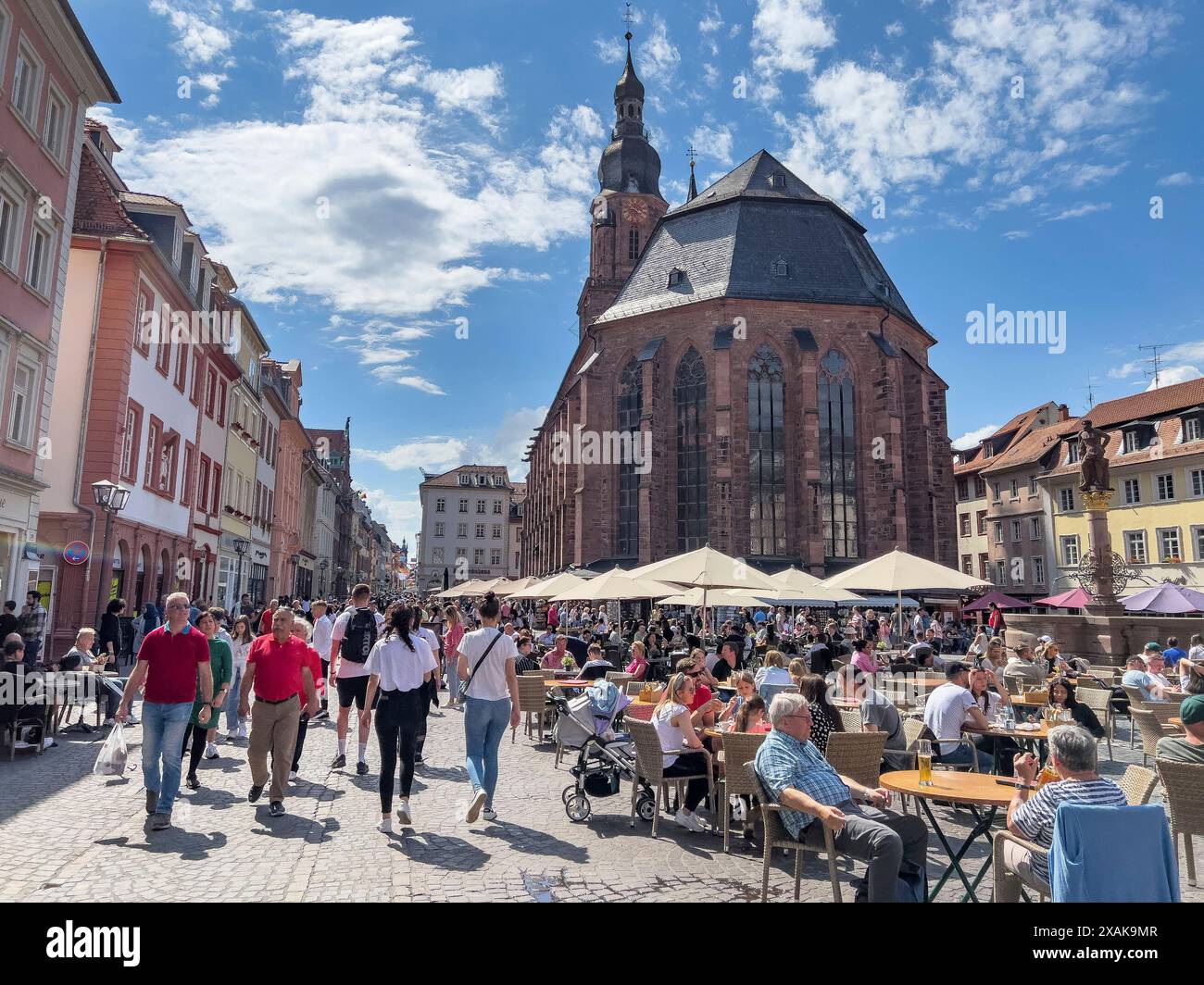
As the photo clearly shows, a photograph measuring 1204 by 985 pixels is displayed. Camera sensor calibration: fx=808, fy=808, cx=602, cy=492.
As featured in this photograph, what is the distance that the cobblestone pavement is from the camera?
527cm

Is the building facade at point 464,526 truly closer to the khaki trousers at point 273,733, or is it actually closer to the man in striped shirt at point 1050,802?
the khaki trousers at point 273,733

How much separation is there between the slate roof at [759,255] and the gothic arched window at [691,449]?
11.6 feet

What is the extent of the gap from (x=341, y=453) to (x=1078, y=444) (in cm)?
6385

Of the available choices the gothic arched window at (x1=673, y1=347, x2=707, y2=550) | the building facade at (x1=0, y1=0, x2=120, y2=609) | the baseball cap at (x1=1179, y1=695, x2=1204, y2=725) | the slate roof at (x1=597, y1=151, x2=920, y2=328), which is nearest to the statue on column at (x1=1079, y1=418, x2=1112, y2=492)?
the baseball cap at (x1=1179, y1=695, x2=1204, y2=725)

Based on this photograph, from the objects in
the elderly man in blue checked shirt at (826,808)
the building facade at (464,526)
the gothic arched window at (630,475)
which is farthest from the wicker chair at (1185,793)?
the building facade at (464,526)

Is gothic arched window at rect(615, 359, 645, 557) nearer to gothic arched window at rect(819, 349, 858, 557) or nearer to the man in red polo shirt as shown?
gothic arched window at rect(819, 349, 858, 557)

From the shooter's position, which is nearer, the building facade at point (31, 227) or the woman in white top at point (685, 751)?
the woman in white top at point (685, 751)

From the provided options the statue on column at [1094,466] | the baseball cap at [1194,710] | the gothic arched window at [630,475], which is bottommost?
the baseball cap at [1194,710]

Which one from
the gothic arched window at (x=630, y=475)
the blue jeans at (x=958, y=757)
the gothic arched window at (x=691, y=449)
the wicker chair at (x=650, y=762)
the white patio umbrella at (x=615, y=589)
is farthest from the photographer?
the gothic arched window at (x=630, y=475)

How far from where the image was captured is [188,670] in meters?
6.92

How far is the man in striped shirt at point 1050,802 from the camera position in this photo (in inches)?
158

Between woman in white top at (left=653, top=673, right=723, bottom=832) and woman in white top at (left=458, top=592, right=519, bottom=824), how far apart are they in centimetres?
139
